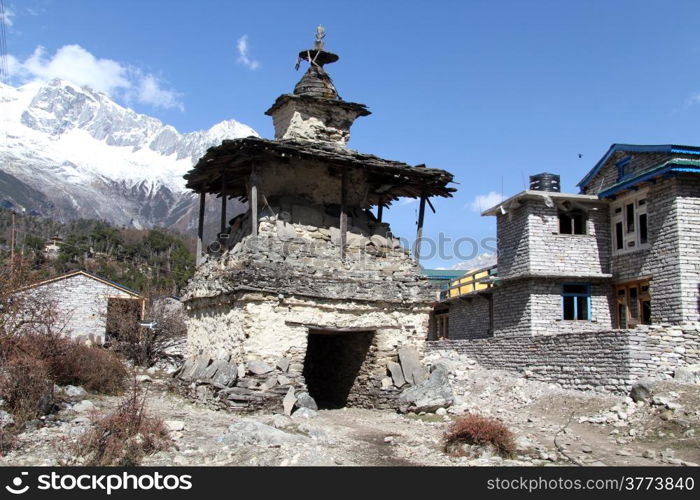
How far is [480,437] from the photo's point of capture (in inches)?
397

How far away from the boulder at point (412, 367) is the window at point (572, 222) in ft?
36.5

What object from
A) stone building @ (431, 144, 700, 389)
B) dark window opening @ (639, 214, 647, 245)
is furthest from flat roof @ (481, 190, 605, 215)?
dark window opening @ (639, 214, 647, 245)

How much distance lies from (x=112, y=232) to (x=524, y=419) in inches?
2397

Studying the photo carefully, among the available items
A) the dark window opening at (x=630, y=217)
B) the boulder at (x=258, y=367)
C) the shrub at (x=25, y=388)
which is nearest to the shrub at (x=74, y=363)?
the shrub at (x=25, y=388)

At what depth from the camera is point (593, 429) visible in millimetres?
13305

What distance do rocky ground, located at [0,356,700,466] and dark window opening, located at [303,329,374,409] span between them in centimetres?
115

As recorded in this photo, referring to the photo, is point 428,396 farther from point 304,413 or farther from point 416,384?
point 304,413

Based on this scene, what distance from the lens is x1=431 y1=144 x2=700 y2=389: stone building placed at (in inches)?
766

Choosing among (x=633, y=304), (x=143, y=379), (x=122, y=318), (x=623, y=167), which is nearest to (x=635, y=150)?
(x=623, y=167)

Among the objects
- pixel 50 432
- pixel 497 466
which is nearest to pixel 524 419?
pixel 497 466

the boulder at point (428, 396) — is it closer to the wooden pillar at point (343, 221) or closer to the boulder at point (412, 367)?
the boulder at point (412, 367)

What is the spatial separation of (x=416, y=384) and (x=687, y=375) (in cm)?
644

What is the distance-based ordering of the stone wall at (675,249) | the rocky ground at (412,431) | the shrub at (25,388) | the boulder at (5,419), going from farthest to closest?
the stone wall at (675,249), the shrub at (25,388), the boulder at (5,419), the rocky ground at (412,431)

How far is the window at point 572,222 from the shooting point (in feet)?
79.6
